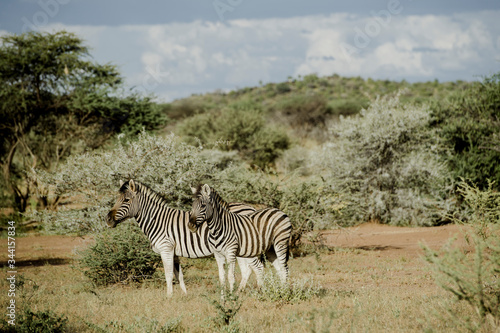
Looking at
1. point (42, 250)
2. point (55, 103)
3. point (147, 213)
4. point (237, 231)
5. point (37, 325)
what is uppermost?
point (55, 103)

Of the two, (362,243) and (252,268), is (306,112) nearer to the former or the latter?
(362,243)

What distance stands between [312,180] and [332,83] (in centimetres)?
6541

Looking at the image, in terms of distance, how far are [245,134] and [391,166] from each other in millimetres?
15034

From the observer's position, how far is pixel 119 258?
33.1ft

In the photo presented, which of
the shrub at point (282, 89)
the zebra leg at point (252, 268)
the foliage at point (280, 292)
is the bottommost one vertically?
the foliage at point (280, 292)

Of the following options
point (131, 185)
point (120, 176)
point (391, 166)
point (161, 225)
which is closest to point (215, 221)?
point (161, 225)

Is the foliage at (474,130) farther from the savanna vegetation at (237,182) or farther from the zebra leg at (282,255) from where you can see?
the zebra leg at (282,255)

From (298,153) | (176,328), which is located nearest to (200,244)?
(176,328)

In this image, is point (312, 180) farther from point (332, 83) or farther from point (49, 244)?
point (332, 83)

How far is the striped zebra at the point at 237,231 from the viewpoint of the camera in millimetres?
8297

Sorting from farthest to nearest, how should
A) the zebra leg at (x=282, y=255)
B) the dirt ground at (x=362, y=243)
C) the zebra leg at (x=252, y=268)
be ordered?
the dirt ground at (x=362, y=243) → the zebra leg at (x=252, y=268) → the zebra leg at (x=282, y=255)

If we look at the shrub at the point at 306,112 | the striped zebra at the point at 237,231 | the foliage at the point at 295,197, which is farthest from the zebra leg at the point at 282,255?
the shrub at the point at 306,112

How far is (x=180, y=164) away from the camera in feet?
42.5

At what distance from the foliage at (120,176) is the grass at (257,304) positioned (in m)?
1.56
